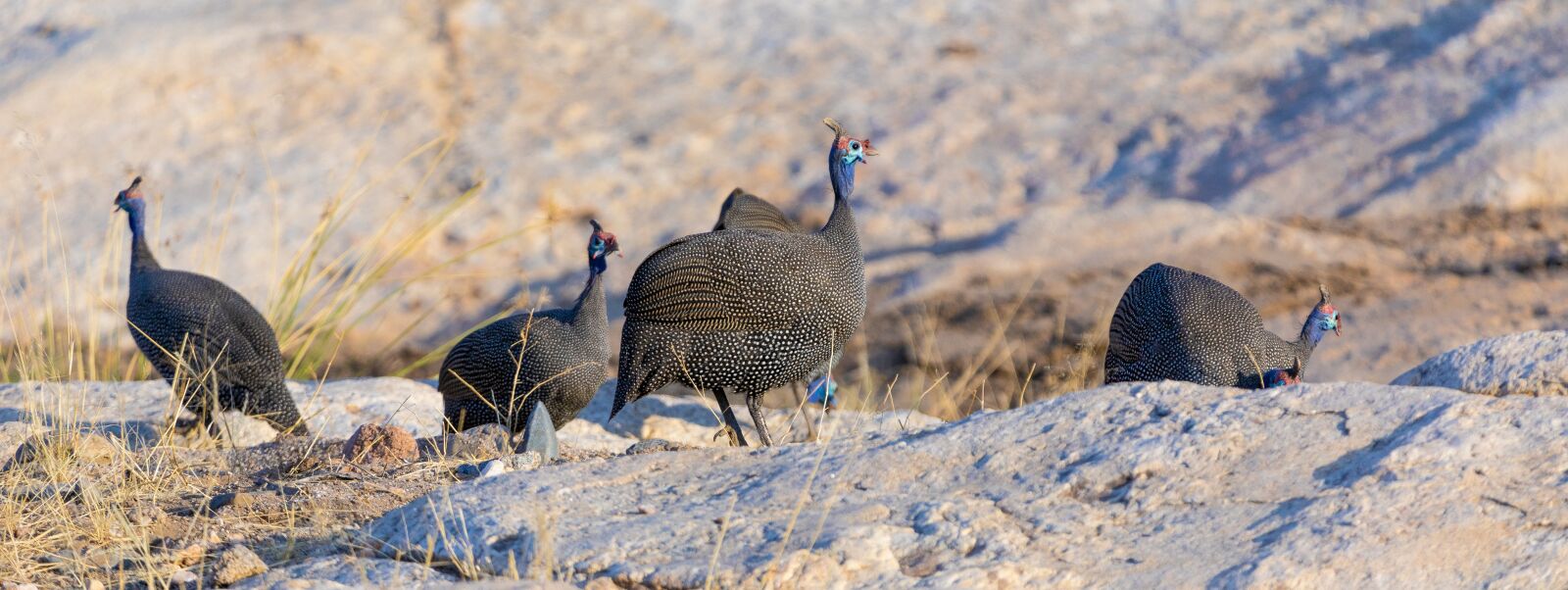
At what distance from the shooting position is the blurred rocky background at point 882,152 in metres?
6.92

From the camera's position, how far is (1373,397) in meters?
3.25

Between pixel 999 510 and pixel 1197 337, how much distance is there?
2.26m

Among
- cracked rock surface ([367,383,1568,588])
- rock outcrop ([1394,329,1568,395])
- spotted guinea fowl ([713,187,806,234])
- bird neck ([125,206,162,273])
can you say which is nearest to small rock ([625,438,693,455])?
cracked rock surface ([367,383,1568,588])

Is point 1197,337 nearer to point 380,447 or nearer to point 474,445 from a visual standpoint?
point 474,445

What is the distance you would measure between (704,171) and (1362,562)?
541 cm

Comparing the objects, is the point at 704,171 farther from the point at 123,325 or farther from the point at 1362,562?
the point at 1362,562

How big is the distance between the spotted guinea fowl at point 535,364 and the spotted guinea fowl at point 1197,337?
1704 millimetres

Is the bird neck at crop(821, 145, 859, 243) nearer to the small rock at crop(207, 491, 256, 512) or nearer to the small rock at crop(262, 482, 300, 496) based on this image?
the small rock at crop(262, 482, 300, 496)

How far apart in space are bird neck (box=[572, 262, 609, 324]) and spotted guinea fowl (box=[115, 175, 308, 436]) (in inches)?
38.8

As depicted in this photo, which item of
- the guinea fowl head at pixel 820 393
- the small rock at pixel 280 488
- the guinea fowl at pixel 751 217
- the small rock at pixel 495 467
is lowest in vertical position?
the guinea fowl head at pixel 820 393

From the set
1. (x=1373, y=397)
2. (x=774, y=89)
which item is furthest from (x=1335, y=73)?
(x=1373, y=397)

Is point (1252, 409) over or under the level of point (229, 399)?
over

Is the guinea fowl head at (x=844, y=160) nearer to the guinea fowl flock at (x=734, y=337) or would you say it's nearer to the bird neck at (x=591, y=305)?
the guinea fowl flock at (x=734, y=337)

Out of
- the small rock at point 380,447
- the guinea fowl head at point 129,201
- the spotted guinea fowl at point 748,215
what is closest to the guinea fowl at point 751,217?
the spotted guinea fowl at point 748,215
